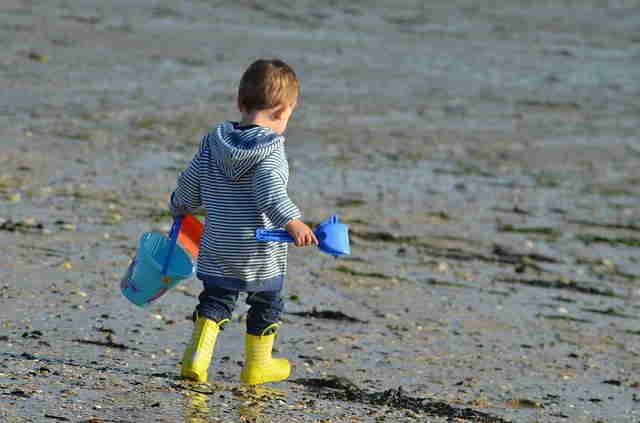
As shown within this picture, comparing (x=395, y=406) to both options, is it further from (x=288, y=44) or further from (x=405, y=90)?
(x=288, y=44)

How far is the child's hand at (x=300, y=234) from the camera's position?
13.8ft

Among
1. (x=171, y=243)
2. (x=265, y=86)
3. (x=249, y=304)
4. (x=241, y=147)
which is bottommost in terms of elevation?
(x=249, y=304)

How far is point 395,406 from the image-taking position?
4766mm

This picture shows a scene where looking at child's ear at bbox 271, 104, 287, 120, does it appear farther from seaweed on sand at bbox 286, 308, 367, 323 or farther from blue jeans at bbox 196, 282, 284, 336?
seaweed on sand at bbox 286, 308, 367, 323

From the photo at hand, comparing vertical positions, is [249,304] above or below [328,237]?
below

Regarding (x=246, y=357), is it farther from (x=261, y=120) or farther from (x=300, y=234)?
(x=261, y=120)

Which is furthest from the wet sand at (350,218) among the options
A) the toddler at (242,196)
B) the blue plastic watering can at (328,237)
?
the blue plastic watering can at (328,237)

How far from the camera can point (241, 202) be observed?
14.6ft

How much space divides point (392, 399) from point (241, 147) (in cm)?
125

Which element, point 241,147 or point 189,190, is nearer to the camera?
point 241,147

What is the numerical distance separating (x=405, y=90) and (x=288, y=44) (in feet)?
9.96

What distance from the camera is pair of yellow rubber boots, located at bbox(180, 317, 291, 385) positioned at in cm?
448

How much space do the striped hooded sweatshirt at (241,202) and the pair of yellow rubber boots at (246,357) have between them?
186 millimetres

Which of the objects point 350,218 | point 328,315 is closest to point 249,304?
point 328,315
